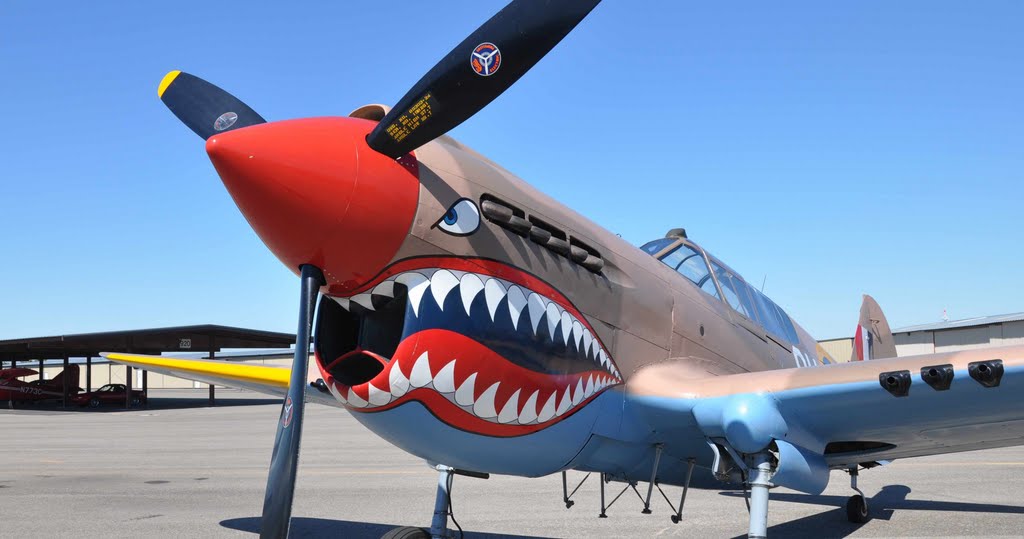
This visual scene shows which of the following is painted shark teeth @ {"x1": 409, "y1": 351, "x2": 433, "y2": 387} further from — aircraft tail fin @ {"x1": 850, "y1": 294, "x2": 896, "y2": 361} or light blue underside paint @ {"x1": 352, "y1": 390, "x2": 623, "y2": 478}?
aircraft tail fin @ {"x1": 850, "y1": 294, "x2": 896, "y2": 361}

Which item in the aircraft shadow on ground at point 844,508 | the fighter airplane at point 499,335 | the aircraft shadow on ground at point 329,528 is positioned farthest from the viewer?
the aircraft shadow on ground at point 844,508

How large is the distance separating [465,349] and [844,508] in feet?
23.3

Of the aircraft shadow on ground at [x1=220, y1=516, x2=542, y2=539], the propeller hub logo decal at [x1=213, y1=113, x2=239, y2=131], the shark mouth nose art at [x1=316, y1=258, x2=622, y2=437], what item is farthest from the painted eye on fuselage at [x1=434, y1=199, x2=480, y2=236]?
the aircraft shadow on ground at [x1=220, y1=516, x2=542, y2=539]

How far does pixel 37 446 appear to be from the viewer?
1670 cm

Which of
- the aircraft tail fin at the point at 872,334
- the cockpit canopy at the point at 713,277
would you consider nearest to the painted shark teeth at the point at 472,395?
the cockpit canopy at the point at 713,277

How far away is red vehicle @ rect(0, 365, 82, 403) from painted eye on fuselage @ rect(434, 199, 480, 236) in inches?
1584

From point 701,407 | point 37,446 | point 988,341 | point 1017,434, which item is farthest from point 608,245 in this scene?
point 988,341

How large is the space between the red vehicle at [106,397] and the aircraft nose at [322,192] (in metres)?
38.7

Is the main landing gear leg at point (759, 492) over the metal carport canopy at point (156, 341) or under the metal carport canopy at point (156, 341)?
under

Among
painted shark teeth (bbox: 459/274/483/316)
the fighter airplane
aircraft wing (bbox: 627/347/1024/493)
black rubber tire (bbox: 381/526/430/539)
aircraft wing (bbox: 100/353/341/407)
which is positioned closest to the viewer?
the fighter airplane

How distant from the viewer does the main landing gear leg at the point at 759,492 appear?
4.38 meters

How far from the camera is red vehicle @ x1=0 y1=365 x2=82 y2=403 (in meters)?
37.5

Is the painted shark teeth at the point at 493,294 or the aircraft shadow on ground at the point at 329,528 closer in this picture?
the painted shark teeth at the point at 493,294

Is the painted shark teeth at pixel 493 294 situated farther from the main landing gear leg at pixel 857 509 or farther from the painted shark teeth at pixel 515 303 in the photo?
the main landing gear leg at pixel 857 509
